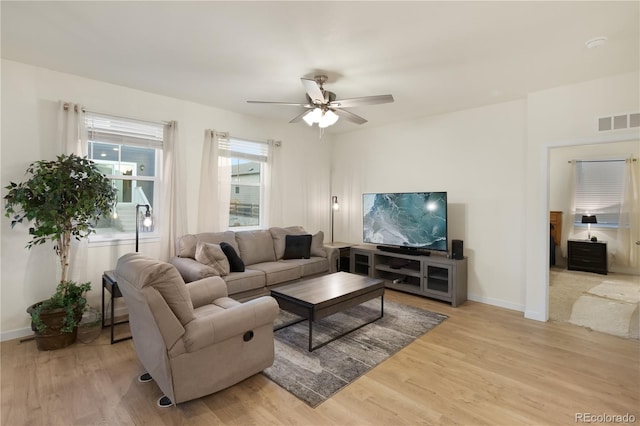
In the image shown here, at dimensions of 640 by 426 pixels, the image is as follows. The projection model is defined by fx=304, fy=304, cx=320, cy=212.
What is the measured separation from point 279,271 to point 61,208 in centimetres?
241

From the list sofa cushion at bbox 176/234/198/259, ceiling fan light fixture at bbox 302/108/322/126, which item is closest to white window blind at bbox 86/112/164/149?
sofa cushion at bbox 176/234/198/259

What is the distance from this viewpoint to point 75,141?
334 cm

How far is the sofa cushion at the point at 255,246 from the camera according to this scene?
4.32 metres

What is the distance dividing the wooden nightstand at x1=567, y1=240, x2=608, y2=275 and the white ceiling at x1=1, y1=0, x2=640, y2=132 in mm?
4319

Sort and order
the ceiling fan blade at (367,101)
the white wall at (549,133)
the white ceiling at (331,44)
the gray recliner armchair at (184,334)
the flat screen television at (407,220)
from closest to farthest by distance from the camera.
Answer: the gray recliner armchair at (184,334) → the white ceiling at (331,44) → the ceiling fan blade at (367,101) → the white wall at (549,133) → the flat screen television at (407,220)

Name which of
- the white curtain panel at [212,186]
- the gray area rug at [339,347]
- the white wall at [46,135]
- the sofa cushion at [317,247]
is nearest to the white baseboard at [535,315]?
the gray area rug at [339,347]

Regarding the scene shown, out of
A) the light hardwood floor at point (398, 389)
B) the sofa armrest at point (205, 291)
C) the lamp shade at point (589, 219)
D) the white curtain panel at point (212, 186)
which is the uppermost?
the white curtain panel at point (212, 186)

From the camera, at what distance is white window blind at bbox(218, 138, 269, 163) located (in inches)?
181

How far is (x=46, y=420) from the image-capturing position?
197 cm

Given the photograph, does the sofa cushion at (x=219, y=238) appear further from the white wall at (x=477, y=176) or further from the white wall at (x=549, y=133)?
the white wall at (x=549, y=133)

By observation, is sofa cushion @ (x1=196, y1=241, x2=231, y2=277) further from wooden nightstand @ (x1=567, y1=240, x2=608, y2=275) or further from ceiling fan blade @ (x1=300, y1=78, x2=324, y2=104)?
wooden nightstand @ (x1=567, y1=240, x2=608, y2=275)

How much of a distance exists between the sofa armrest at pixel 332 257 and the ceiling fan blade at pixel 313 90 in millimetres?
2507

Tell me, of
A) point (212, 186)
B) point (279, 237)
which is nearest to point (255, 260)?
point (279, 237)

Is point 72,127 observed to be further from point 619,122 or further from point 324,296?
point 619,122
